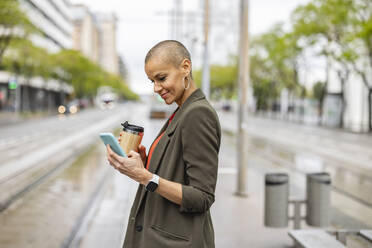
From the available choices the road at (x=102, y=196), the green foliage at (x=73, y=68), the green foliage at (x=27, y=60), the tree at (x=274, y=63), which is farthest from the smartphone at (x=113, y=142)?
the green foliage at (x=73, y=68)

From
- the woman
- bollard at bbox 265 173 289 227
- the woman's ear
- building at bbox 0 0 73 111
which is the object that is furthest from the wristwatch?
building at bbox 0 0 73 111

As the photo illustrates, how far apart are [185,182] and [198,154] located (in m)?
0.18

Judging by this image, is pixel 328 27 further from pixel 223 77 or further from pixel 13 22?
pixel 223 77

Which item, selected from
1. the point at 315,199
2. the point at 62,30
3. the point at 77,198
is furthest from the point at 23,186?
the point at 62,30

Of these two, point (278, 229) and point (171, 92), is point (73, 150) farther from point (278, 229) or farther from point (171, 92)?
point (171, 92)

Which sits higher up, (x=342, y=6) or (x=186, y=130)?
(x=342, y=6)

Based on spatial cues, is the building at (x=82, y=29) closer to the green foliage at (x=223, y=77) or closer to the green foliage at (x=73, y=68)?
the green foliage at (x=73, y=68)

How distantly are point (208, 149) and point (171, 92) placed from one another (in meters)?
0.31

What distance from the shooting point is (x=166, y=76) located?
1.85 metres

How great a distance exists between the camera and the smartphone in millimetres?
1717

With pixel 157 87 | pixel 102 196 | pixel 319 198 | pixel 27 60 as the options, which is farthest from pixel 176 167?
pixel 27 60

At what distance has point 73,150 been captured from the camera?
16.8m

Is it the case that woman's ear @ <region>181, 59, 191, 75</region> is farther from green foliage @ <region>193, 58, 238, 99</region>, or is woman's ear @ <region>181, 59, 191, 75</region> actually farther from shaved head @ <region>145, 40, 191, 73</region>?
green foliage @ <region>193, 58, 238, 99</region>

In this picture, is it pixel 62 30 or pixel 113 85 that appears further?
pixel 113 85
